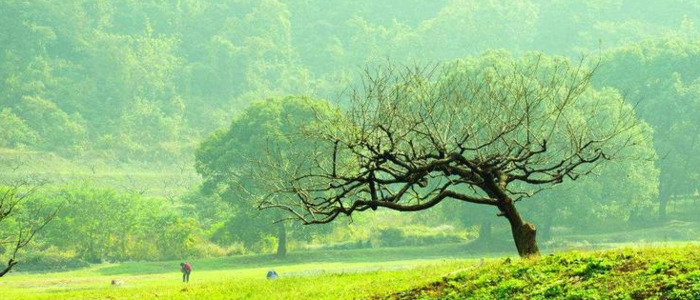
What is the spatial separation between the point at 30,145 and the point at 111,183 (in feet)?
70.4

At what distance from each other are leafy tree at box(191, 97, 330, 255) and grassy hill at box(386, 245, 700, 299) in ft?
183

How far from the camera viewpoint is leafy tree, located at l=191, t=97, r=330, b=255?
8144 cm

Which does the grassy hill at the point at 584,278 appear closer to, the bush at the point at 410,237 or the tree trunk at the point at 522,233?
the tree trunk at the point at 522,233

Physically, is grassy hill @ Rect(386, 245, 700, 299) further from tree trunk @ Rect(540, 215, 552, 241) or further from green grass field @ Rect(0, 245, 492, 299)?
tree trunk @ Rect(540, 215, 552, 241)

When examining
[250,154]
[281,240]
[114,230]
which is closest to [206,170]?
[250,154]

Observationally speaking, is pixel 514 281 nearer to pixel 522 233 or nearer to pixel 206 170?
pixel 522 233

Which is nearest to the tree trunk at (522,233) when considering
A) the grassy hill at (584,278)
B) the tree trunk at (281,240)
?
the grassy hill at (584,278)

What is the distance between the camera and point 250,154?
8300cm

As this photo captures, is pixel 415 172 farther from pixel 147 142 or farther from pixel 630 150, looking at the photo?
pixel 147 142

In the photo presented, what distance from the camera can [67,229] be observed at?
81812 millimetres

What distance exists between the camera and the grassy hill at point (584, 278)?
1977cm

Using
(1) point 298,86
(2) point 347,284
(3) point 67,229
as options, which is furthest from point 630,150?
(1) point 298,86

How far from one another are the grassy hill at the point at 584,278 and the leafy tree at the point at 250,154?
55758mm

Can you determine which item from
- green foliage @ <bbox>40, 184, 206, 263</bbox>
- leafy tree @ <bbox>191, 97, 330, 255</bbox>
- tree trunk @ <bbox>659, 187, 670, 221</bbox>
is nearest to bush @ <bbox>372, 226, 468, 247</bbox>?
leafy tree @ <bbox>191, 97, 330, 255</bbox>
